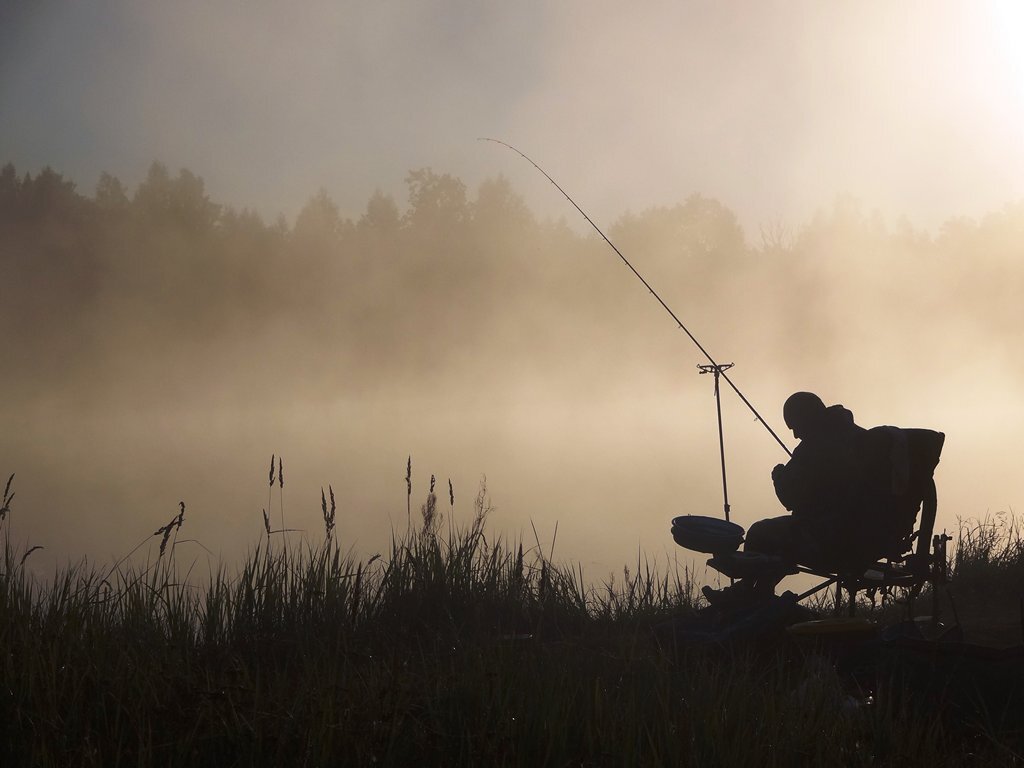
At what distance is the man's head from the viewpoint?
6184mm

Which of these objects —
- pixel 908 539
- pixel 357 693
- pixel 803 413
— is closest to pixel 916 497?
pixel 908 539

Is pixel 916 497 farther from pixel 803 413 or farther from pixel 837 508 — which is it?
pixel 803 413

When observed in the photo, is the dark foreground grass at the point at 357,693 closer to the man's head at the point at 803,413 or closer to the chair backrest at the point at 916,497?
the chair backrest at the point at 916,497

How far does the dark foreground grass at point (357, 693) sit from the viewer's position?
297cm

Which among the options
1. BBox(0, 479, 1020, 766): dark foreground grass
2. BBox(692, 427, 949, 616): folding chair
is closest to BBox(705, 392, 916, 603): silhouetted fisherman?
BBox(692, 427, 949, 616): folding chair

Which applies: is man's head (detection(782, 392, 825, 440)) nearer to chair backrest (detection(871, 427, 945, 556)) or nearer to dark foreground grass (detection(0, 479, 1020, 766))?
chair backrest (detection(871, 427, 945, 556))

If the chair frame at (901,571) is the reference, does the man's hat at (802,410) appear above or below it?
above

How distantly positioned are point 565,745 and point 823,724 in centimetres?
94

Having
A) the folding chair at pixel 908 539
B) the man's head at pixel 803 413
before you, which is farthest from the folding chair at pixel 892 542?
the man's head at pixel 803 413

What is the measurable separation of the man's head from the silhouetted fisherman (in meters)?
0.07

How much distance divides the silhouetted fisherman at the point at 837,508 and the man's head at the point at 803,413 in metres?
0.07

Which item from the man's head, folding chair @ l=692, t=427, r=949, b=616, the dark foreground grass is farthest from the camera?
the man's head

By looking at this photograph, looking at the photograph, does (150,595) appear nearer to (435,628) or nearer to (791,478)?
(435,628)

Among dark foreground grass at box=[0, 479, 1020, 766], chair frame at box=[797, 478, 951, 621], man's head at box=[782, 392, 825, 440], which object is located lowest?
dark foreground grass at box=[0, 479, 1020, 766]
